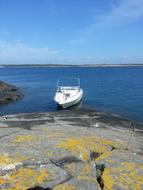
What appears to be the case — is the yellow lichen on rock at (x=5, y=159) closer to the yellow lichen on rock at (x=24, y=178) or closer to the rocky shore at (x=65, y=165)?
the rocky shore at (x=65, y=165)

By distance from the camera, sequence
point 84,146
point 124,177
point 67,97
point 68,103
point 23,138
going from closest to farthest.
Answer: point 124,177 → point 84,146 → point 23,138 → point 68,103 → point 67,97

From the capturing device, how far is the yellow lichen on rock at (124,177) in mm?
6543

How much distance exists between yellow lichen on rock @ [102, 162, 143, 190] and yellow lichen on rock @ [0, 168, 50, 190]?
1443 mm

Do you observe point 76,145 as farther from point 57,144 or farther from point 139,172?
point 139,172

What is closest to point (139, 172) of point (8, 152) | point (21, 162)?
point (21, 162)

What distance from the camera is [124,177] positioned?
6895 millimetres

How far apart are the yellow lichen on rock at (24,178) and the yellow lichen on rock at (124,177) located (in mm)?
1443

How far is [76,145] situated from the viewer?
8609 millimetres

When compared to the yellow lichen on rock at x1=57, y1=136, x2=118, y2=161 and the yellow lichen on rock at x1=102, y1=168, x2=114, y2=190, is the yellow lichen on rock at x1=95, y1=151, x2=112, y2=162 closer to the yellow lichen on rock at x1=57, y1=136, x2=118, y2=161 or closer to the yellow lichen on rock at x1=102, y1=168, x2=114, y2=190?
the yellow lichen on rock at x1=57, y1=136, x2=118, y2=161

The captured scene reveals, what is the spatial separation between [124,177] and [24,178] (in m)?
2.40

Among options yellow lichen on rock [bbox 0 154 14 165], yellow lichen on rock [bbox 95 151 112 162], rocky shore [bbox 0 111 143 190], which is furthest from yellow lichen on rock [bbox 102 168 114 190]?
yellow lichen on rock [bbox 0 154 14 165]

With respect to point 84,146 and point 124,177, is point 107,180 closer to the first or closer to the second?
point 124,177

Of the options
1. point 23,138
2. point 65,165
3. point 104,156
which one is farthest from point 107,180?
point 23,138

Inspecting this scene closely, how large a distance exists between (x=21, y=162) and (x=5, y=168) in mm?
469
